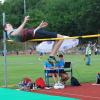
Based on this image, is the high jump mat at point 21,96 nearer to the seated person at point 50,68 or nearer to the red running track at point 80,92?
the red running track at point 80,92

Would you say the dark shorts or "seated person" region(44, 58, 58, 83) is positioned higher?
the dark shorts

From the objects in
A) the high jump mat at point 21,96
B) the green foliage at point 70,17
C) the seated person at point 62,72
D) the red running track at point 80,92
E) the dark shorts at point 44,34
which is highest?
the green foliage at point 70,17

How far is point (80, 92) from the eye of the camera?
13445 millimetres

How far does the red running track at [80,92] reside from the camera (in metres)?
12.3

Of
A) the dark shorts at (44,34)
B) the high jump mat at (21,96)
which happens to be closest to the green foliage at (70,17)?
the high jump mat at (21,96)

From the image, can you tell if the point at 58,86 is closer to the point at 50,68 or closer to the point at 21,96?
the point at 50,68

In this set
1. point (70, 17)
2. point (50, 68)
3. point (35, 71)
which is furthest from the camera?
point (70, 17)

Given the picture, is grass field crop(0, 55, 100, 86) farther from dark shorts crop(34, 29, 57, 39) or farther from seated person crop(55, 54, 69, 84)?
dark shorts crop(34, 29, 57, 39)

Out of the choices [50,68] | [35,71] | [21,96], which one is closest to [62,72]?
[50,68]

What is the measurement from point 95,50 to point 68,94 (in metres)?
37.5

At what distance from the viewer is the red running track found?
12303 mm

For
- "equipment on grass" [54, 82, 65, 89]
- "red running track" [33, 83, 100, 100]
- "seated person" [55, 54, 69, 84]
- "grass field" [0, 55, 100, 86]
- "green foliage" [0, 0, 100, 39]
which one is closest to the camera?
"red running track" [33, 83, 100, 100]

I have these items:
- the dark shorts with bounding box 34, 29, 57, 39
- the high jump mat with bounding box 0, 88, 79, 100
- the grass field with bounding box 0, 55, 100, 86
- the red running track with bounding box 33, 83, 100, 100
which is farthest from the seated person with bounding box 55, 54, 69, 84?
the dark shorts with bounding box 34, 29, 57, 39

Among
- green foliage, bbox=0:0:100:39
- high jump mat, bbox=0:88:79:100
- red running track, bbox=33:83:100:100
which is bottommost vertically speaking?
red running track, bbox=33:83:100:100
